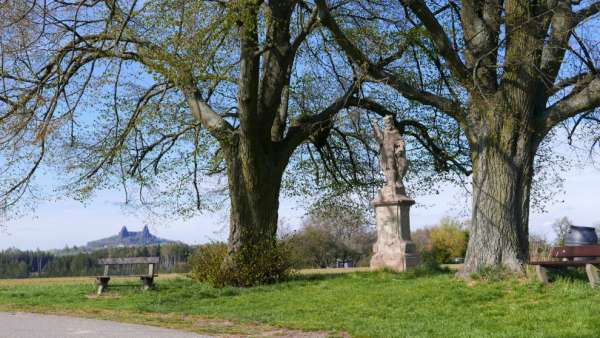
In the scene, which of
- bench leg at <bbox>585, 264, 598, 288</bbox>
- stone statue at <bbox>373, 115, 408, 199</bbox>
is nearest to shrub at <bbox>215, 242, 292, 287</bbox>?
stone statue at <bbox>373, 115, 408, 199</bbox>

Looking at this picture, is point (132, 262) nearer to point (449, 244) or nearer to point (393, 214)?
point (393, 214)

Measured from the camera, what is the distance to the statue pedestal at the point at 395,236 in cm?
1612

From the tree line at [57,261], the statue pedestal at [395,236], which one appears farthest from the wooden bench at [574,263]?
the tree line at [57,261]

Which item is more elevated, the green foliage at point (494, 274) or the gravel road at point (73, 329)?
the green foliage at point (494, 274)

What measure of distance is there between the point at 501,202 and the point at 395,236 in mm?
3370

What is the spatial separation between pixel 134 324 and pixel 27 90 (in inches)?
378

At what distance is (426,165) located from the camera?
912 inches

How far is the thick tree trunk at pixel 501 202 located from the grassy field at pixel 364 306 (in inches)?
33.3

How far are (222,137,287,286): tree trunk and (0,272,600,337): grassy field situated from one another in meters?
0.84

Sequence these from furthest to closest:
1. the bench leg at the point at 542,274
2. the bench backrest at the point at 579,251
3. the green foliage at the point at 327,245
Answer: the green foliage at the point at 327,245 < the bench backrest at the point at 579,251 < the bench leg at the point at 542,274

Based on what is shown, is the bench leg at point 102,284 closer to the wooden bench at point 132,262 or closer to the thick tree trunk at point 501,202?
the wooden bench at point 132,262

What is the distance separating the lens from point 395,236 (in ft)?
53.6

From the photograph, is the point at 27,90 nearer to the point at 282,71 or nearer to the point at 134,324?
the point at 282,71

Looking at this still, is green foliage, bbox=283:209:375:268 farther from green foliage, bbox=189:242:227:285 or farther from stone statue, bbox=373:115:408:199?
stone statue, bbox=373:115:408:199
